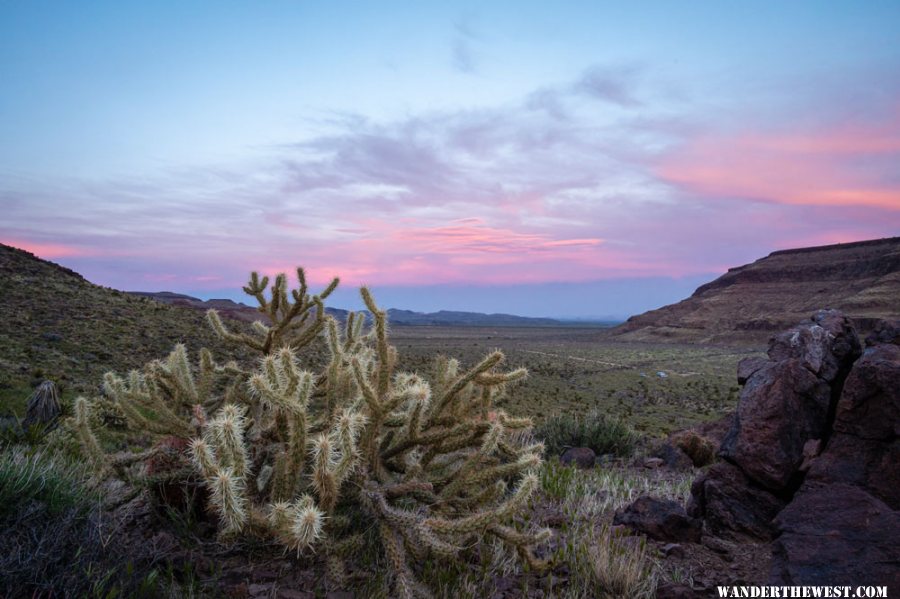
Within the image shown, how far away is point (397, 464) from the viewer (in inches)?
173

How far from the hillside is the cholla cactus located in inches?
355

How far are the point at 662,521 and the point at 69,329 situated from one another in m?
20.4

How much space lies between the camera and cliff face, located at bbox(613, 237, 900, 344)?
80.7 meters

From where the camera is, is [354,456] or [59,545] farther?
[354,456]

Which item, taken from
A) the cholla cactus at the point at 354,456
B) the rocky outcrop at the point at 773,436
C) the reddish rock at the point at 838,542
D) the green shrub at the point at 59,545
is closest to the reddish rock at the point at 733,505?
the rocky outcrop at the point at 773,436

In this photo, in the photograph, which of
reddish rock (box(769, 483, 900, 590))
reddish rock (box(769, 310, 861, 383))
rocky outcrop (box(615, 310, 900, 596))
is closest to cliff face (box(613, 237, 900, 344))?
reddish rock (box(769, 310, 861, 383))

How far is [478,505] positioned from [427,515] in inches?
16.7

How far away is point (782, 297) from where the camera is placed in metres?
96.7

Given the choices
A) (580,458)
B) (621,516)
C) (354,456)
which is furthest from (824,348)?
(580,458)

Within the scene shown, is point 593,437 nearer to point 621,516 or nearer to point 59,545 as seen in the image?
point 621,516

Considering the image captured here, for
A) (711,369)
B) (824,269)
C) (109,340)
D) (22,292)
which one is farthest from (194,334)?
(824,269)

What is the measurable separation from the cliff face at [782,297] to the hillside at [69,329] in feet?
241

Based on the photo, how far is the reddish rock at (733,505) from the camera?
4441mm

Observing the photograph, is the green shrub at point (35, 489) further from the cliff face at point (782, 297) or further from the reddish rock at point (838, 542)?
the cliff face at point (782, 297)
